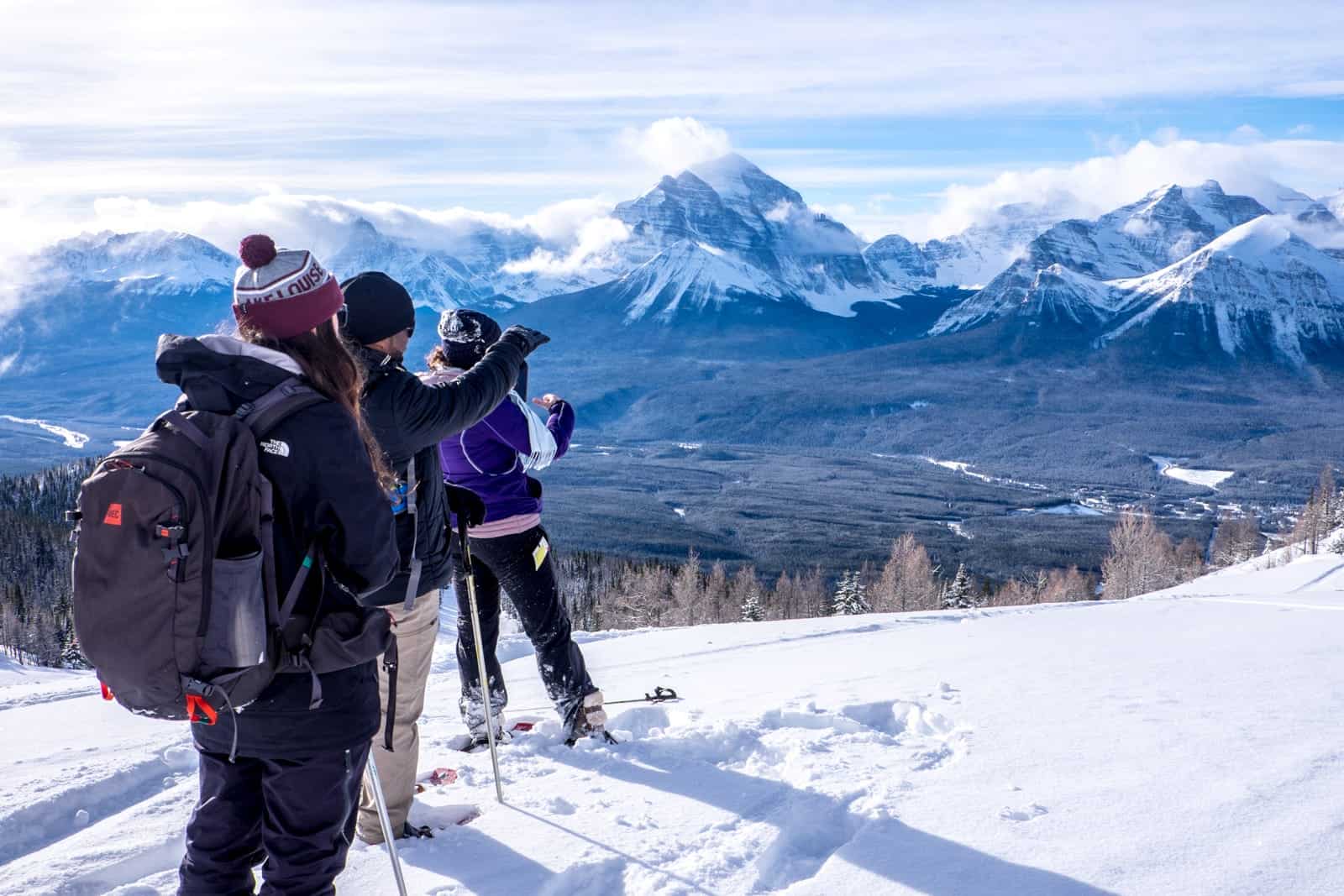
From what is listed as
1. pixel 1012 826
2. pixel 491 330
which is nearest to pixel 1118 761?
pixel 1012 826

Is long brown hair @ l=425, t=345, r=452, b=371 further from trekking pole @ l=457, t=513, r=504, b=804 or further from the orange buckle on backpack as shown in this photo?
the orange buckle on backpack

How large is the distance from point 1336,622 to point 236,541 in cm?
951

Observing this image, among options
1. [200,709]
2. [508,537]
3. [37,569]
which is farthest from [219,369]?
[37,569]

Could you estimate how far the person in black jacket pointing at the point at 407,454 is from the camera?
12.1ft

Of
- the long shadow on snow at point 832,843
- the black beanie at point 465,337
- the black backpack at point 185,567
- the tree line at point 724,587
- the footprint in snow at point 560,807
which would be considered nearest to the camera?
the black backpack at point 185,567

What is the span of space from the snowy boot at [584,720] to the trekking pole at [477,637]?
0.44 m

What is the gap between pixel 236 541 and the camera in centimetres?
253

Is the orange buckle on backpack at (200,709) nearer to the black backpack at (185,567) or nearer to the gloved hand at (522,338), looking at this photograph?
the black backpack at (185,567)

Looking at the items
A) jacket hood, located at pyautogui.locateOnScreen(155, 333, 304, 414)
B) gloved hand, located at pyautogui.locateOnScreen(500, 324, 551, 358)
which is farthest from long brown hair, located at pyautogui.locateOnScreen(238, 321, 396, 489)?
gloved hand, located at pyautogui.locateOnScreen(500, 324, 551, 358)

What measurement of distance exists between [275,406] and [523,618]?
9.69 feet

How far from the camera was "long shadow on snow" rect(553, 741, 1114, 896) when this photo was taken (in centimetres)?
350

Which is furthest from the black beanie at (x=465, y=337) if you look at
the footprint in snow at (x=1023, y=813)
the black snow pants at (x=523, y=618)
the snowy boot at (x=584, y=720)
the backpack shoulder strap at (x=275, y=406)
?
the footprint in snow at (x=1023, y=813)

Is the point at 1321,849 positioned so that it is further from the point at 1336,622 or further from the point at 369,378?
the point at 1336,622

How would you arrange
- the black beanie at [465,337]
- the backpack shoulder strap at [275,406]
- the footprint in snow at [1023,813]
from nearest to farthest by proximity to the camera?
1. the backpack shoulder strap at [275,406]
2. the footprint in snow at [1023,813]
3. the black beanie at [465,337]
